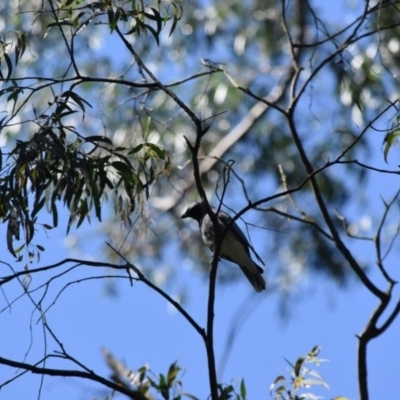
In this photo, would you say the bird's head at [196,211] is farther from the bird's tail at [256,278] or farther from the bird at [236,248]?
the bird's tail at [256,278]

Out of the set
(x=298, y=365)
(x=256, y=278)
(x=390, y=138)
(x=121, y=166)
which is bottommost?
(x=298, y=365)

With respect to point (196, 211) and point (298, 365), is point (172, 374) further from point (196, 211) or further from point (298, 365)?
point (196, 211)

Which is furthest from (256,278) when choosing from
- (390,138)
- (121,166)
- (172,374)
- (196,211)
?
(390,138)

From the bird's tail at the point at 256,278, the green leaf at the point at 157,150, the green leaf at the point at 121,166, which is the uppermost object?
the bird's tail at the point at 256,278

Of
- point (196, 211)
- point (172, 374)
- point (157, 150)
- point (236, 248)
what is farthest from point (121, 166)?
point (196, 211)

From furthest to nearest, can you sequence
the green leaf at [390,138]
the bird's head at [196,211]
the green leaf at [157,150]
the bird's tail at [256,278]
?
1. the bird's head at [196,211]
2. the bird's tail at [256,278]
3. the green leaf at [157,150]
4. the green leaf at [390,138]

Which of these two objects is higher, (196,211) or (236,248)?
(196,211)

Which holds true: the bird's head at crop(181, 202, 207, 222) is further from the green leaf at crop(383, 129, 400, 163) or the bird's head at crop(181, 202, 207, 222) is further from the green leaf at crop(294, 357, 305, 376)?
the green leaf at crop(383, 129, 400, 163)

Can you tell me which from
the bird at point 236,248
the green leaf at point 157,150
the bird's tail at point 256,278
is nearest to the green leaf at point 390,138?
the green leaf at point 157,150

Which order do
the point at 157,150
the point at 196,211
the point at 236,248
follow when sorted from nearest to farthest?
1. the point at 157,150
2. the point at 236,248
3. the point at 196,211

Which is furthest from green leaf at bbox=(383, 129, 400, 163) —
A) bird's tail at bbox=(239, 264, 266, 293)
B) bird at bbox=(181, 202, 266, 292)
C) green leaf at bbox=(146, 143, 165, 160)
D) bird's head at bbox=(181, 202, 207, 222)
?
bird's head at bbox=(181, 202, 207, 222)

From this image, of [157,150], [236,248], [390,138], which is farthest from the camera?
[236,248]

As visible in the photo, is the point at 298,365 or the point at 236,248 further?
the point at 236,248

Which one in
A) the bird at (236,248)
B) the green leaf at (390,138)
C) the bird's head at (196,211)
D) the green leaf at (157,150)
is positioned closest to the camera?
the green leaf at (390,138)
